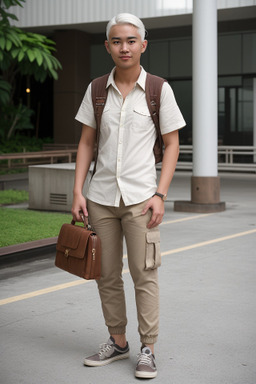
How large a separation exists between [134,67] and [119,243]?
3.63ft

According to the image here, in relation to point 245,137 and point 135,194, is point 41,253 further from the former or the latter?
point 245,137

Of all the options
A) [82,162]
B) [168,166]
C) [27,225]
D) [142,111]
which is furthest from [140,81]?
[27,225]

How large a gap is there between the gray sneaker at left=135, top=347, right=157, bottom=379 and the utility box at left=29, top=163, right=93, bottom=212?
8.47 metres

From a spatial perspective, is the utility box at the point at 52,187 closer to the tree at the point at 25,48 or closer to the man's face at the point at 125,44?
the tree at the point at 25,48

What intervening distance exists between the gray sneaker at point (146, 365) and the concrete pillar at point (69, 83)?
24.4 m

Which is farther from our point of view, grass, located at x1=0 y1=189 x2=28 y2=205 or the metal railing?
the metal railing

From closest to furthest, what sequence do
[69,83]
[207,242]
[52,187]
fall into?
[207,242]
[52,187]
[69,83]

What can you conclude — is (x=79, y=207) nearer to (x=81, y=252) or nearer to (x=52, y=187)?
(x=81, y=252)

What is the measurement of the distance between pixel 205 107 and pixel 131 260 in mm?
9028

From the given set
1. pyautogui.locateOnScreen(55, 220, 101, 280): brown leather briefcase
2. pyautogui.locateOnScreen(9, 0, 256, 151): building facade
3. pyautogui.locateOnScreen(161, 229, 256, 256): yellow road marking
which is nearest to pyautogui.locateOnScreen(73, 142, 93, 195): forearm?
pyautogui.locateOnScreen(55, 220, 101, 280): brown leather briefcase

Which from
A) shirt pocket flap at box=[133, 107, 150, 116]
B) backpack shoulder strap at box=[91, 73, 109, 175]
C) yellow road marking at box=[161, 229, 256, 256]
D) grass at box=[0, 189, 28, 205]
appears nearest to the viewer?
shirt pocket flap at box=[133, 107, 150, 116]

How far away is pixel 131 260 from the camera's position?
4695 millimetres

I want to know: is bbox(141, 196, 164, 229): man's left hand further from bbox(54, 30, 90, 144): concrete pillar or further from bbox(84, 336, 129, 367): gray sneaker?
bbox(54, 30, 90, 144): concrete pillar

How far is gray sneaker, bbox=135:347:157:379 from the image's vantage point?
4.53 meters
